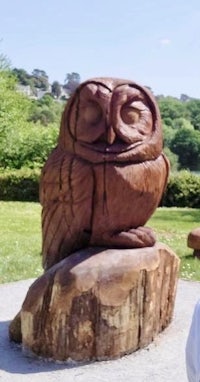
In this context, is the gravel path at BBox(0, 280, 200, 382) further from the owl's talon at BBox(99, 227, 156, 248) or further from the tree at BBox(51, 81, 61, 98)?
the tree at BBox(51, 81, 61, 98)

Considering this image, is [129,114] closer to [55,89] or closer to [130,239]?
[130,239]

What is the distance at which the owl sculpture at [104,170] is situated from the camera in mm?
3943

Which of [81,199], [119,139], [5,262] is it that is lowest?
[5,262]

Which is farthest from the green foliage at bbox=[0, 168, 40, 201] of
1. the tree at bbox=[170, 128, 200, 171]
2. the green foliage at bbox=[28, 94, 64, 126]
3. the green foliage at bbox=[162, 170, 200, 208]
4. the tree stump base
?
the green foliage at bbox=[28, 94, 64, 126]

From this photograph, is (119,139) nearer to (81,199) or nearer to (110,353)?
(81,199)

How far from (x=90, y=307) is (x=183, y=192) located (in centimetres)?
1251

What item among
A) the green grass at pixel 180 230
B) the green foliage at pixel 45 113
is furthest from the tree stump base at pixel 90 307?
the green foliage at pixel 45 113

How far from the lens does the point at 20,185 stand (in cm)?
1611

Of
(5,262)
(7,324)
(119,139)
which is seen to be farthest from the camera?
(5,262)

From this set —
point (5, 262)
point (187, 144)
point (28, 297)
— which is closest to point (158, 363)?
point (28, 297)

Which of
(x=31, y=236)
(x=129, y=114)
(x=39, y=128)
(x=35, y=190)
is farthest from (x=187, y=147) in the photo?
(x=129, y=114)

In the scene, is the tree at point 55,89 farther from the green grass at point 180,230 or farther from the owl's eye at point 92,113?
the owl's eye at point 92,113

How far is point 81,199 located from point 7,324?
125cm

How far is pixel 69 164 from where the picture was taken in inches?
157
